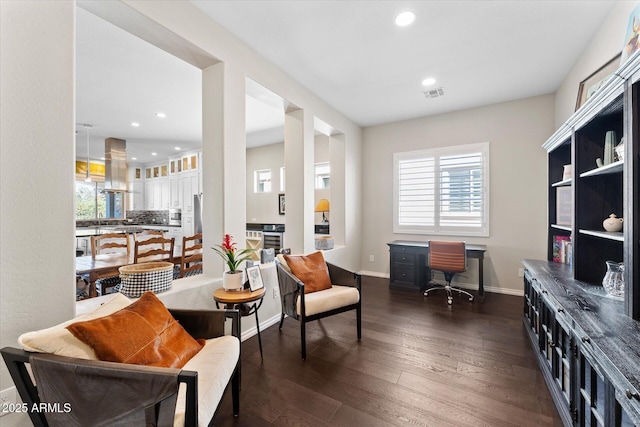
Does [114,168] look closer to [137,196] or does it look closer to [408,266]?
[137,196]

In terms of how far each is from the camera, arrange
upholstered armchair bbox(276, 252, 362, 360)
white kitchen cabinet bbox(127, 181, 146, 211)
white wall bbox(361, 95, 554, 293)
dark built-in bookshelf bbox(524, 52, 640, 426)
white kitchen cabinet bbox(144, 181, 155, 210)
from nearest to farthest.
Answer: dark built-in bookshelf bbox(524, 52, 640, 426) → upholstered armchair bbox(276, 252, 362, 360) → white wall bbox(361, 95, 554, 293) → white kitchen cabinet bbox(144, 181, 155, 210) → white kitchen cabinet bbox(127, 181, 146, 211)

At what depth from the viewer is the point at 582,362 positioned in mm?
1367

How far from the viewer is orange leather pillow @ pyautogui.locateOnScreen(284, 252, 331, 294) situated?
273 centimetres

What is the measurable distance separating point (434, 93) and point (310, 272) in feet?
9.75

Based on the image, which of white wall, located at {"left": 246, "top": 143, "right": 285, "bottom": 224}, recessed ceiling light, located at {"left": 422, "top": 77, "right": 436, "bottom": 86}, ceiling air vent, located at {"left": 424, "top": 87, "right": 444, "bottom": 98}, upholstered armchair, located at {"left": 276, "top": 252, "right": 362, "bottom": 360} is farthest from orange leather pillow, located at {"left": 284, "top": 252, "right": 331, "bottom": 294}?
white wall, located at {"left": 246, "top": 143, "right": 285, "bottom": 224}

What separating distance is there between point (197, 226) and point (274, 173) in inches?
89.8

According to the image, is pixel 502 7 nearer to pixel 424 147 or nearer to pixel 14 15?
pixel 424 147

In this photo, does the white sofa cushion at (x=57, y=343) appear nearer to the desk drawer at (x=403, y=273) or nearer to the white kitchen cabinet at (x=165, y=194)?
the desk drawer at (x=403, y=273)

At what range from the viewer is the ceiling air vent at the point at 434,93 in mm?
3623

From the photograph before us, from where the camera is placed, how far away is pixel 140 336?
1265 mm

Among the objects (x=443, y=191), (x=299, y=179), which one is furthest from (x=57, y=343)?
(x=443, y=191)

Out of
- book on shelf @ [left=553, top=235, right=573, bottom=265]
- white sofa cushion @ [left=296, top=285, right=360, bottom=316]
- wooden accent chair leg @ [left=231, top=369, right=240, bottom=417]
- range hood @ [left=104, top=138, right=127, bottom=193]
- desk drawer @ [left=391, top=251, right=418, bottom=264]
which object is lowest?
wooden accent chair leg @ [left=231, top=369, right=240, bottom=417]

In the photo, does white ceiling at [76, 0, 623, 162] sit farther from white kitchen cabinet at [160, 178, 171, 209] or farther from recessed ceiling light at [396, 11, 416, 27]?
white kitchen cabinet at [160, 178, 171, 209]

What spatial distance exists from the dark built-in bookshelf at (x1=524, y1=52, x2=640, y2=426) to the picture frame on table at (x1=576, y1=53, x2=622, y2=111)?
1.63ft
